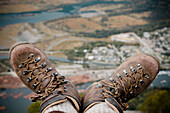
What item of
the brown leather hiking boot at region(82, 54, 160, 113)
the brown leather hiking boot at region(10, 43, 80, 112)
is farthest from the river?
the brown leather hiking boot at region(82, 54, 160, 113)

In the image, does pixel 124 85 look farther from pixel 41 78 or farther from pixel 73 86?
pixel 41 78

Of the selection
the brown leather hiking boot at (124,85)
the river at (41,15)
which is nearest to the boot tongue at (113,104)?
the brown leather hiking boot at (124,85)

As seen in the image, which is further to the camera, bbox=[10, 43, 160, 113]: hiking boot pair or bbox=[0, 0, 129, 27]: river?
bbox=[0, 0, 129, 27]: river

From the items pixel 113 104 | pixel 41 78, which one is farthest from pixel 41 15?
pixel 113 104

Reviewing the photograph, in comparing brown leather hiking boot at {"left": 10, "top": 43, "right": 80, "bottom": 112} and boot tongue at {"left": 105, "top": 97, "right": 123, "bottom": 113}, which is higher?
brown leather hiking boot at {"left": 10, "top": 43, "right": 80, "bottom": 112}

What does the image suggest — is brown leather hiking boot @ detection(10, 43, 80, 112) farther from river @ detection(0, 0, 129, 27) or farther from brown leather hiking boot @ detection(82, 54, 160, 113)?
river @ detection(0, 0, 129, 27)

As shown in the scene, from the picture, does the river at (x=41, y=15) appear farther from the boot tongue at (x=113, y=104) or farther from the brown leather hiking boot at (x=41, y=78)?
the boot tongue at (x=113, y=104)

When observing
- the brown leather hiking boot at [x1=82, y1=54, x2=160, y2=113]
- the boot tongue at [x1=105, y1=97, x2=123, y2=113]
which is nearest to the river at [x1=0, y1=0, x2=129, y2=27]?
the brown leather hiking boot at [x1=82, y1=54, x2=160, y2=113]
